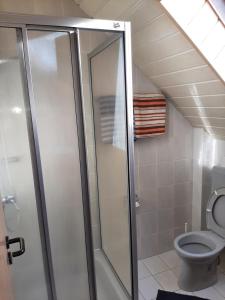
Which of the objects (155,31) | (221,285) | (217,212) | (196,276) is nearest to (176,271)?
(196,276)

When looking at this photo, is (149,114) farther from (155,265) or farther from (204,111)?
(155,265)

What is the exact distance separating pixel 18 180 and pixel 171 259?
1.73 metres

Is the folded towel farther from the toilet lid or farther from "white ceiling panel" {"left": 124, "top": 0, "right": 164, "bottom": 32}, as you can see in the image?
"white ceiling panel" {"left": 124, "top": 0, "right": 164, "bottom": 32}

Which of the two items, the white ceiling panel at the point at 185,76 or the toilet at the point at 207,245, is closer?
the white ceiling panel at the point at 185,76

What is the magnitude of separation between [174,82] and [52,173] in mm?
Result: 1145

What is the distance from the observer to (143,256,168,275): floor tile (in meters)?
2.22

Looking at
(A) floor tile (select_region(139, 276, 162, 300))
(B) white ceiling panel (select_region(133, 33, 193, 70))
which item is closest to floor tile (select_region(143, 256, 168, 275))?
(A) floor tile (select_region(139, 276, 162, 300))

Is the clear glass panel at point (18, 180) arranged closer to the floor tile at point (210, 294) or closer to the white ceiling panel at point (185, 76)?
the white ceiling panel at point (185, 76)

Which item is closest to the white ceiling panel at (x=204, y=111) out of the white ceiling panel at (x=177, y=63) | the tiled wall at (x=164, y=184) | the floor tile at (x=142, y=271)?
the tiled wall at (x=164, y=184)

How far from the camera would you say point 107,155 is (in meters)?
1.78

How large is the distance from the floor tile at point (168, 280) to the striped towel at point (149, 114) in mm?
1259

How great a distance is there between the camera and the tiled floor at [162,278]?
193cm

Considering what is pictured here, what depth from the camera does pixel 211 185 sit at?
2.15 meters

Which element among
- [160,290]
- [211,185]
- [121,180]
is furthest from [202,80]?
[160,290]
